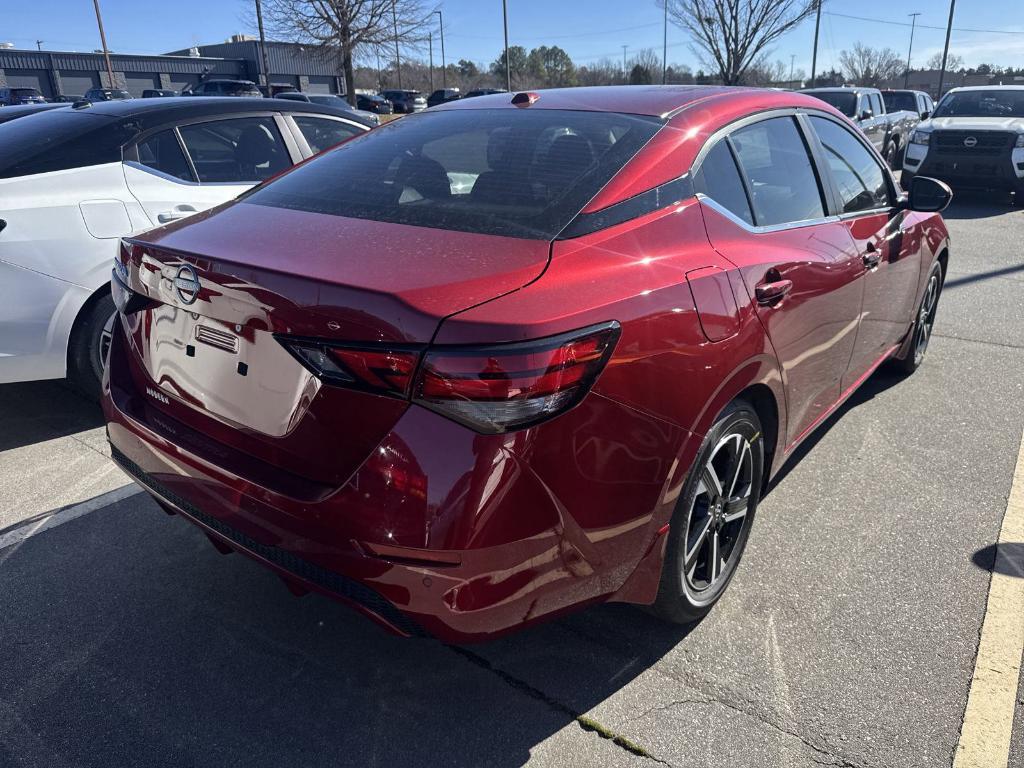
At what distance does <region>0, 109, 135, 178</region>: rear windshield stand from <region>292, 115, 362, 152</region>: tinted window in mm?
1168

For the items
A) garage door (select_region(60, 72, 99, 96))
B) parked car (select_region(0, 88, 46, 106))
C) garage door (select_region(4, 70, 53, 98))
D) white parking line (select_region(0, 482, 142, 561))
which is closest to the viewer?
white parking line (select_region(0, 482, 142, 561))

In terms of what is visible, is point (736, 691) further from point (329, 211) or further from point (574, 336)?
point (329, 211)

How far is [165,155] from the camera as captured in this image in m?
4.54

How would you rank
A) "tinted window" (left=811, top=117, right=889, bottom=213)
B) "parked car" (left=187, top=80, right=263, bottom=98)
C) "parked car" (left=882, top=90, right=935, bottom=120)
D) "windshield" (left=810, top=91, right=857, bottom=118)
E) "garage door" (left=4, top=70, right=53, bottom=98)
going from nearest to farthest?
"tinted window" (left=811, top=117, right=889, bottom=213) < "windshield" (left=810, top=91, right=857, bottom=118) < "parked car" (left=882, top=90, right=935, bottom=120) < "parked car" (left=187, top=80, right=263, bottom=98) < "garage door" (left=4, top=70, right=53, bottom=98)

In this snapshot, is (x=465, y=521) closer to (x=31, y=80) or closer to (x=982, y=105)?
(x=982, y=105)

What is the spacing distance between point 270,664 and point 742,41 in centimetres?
3620

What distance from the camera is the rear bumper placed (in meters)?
1.74

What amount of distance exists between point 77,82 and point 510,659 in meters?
68.9

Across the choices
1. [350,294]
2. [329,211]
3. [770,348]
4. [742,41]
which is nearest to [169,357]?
[329,211]

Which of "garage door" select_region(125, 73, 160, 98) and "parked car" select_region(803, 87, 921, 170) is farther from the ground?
"garage door" select_region(125, 73, 160, 98)

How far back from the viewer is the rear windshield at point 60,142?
157 inches

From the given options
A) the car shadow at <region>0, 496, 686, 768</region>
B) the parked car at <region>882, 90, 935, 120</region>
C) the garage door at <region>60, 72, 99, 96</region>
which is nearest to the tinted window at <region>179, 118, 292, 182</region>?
the car shadow at <region>0, 496, 686, 768</region>

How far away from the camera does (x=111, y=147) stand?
169 inches

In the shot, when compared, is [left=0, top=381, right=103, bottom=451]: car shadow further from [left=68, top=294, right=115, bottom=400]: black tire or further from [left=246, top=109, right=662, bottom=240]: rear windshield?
[left=246, top=109, right=662, bottom=240]: rear windshield
